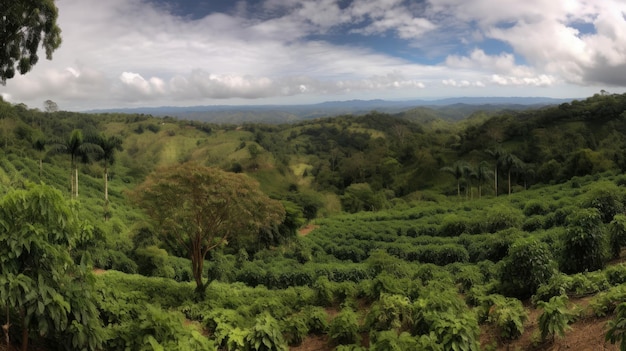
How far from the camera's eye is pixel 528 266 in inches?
359

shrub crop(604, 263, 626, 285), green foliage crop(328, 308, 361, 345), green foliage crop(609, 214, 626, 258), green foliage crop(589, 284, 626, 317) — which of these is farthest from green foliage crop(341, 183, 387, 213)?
green foliage crop(589, 284, 626, 317)

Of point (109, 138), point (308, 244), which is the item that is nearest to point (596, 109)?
point (308, 244)

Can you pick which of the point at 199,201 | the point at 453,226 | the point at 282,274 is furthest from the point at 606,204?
the point at 199,201

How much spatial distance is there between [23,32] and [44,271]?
61.7 feet

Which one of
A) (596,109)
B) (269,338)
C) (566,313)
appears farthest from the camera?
(596,109)

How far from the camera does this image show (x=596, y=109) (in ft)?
246

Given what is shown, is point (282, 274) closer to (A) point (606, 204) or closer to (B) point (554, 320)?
(B) point (554, 320)

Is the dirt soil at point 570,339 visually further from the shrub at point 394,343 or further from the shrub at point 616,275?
the shrub at point 394,343

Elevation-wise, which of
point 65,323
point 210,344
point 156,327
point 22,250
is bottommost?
point 210,344

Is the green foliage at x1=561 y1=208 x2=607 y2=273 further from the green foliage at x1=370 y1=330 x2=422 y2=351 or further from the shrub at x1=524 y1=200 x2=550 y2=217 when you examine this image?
the shrub at x1=524 y1=200 x2=550 y2=217

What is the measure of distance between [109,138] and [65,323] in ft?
96.2

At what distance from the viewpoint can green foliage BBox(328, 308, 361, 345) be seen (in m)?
7.75

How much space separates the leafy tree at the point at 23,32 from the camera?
1716 cm

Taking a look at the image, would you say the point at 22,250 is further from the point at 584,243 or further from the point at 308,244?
the point at 308,244
